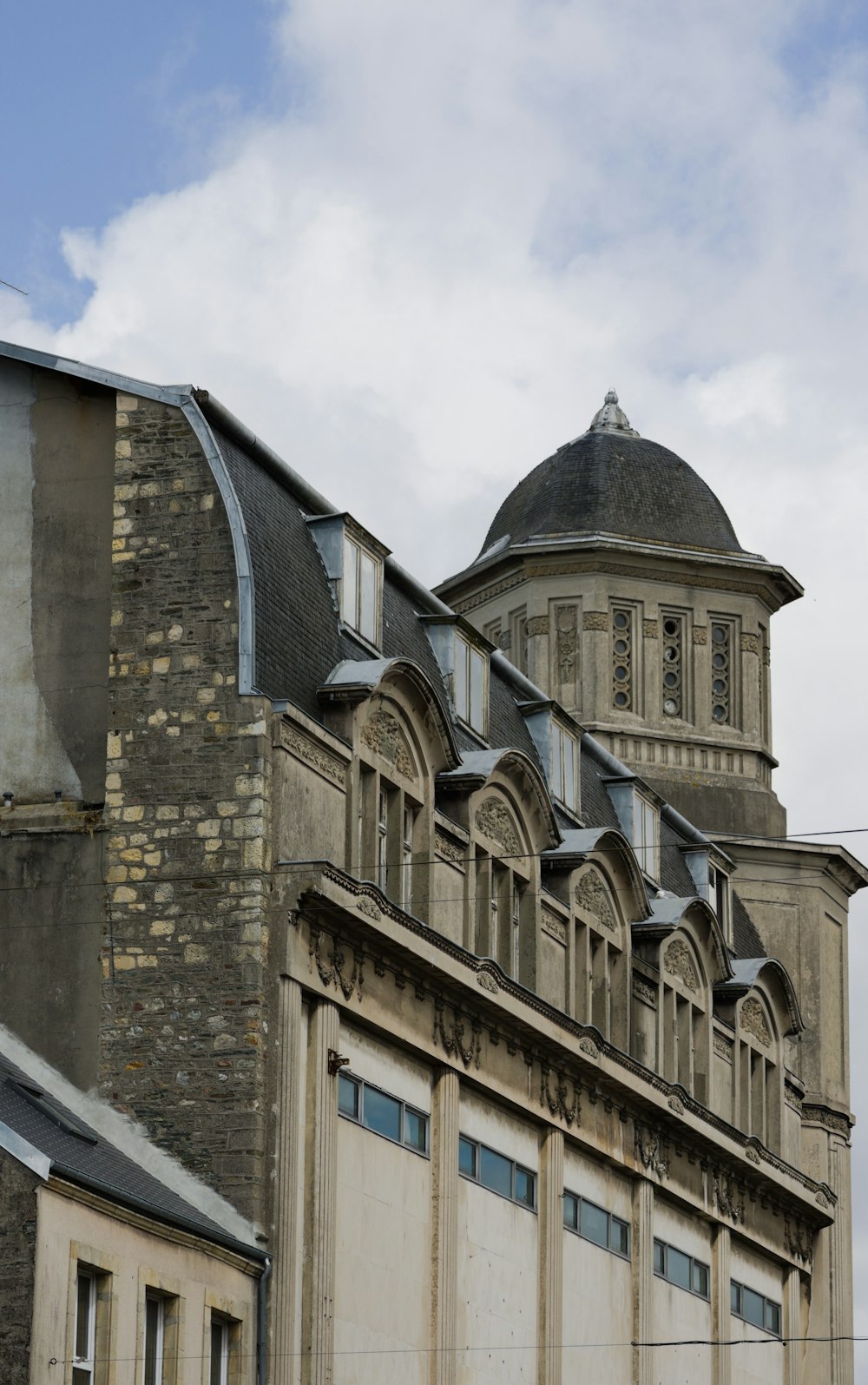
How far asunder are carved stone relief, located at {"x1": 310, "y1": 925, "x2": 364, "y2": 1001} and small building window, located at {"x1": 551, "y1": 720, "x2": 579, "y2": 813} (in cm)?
1186

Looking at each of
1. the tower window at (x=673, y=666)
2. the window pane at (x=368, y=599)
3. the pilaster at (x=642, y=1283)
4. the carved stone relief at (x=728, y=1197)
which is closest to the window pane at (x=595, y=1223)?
the pilaster at (x=642, y=1283)

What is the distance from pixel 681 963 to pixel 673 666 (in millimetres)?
11924

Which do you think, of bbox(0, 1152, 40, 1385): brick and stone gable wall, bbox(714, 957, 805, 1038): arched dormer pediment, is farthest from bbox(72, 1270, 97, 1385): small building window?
bbox(714, 957, 805, 1038): arched dormer pediment

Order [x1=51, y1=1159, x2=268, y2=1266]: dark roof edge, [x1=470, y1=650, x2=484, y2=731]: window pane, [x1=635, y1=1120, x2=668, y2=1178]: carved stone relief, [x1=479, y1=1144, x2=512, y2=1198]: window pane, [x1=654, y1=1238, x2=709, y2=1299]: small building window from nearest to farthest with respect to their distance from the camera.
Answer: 1. [x1=51, y1=1159, x2=268, y2=1266]: dark roof edge
2. [x1=479, y1=1144, x2=512, y2=1198]: window pane
3. [x1=470, y1=650, x2=484, y2=731]: window pane
4. [x1=635, y1=1120, x2=668, y2=1178]: carved stone relief
5. [x1=654, y1=1238, x2=709, y2=1299]: small building window

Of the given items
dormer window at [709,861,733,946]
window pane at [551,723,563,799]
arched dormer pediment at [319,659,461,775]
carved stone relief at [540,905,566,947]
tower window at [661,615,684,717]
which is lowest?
carved stone relief at [540,905,566,947]

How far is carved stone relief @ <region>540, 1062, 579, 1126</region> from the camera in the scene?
139ft

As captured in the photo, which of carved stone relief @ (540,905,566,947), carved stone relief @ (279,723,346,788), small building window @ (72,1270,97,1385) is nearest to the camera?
small building window @ (72,1270,97,1385)

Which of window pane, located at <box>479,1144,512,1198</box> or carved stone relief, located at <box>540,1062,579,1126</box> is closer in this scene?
window pane, located at <box>479,1144,512,1198</box>

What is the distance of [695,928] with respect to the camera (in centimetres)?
Result: 5088

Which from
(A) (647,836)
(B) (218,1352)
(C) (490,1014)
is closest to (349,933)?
(C) (490,1014)

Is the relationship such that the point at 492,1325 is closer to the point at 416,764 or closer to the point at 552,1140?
the point at 552,1140

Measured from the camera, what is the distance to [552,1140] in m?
42.7

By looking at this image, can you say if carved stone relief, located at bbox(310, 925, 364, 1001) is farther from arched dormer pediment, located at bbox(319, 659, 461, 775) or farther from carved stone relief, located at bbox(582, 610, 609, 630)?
carved stone relief, located at bbox(582, 610, 609, 630)

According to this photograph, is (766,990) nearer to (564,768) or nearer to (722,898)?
(722,898)
